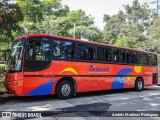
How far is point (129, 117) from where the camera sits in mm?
7281

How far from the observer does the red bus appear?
9312 millimetres

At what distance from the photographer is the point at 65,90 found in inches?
415

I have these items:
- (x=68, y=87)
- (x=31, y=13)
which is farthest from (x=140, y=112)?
(x=31, y=13)

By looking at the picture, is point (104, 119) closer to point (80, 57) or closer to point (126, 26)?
point (80, 57)

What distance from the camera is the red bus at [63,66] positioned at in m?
9.31

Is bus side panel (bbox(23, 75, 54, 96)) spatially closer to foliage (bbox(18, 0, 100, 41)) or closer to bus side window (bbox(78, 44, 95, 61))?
bus side window (bbox(78, 44, 95, 61))

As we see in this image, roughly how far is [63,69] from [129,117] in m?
4.13

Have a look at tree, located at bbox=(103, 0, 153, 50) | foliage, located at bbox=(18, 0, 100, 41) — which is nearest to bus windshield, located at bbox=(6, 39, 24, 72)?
foliage, located at bbox=(18, 0, 100, 41)

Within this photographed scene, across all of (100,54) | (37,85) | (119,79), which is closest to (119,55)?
(119,79)

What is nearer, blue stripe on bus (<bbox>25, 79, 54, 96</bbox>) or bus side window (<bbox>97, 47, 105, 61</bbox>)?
blue stripe on bus (<bbox>25, 79, 54, 96</bbox>)

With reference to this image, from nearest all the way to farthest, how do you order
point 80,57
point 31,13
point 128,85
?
1. point 80,57
2. point 128,85
3. point 31,13

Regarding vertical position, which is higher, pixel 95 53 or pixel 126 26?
pixel 126 26

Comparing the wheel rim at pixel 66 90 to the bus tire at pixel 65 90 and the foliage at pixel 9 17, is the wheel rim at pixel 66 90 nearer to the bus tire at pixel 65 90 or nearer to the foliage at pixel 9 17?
the bus tire at pixel 65 90

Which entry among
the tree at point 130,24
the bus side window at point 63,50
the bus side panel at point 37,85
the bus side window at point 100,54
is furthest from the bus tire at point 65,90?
the tree at point 130,24
